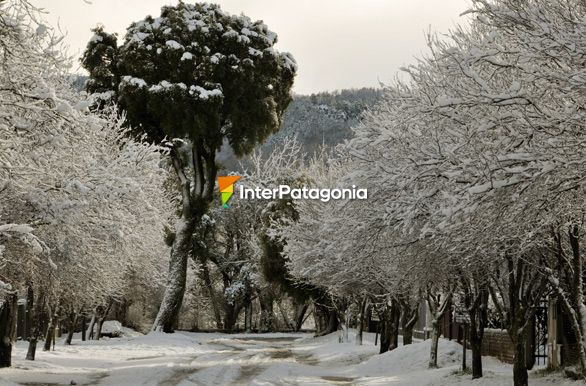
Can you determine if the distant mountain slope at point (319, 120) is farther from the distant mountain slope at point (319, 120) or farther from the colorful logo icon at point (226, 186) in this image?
the colorful logo icon at point (226, 186)

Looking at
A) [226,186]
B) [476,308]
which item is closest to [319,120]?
[226,186]

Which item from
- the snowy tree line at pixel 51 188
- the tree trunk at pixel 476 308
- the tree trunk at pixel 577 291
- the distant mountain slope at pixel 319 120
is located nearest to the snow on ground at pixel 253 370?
the tree trunk at pixel 476 308

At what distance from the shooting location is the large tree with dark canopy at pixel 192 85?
36.9 meters

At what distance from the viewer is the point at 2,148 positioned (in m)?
9.97

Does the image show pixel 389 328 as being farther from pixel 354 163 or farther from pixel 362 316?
pixel 354 163

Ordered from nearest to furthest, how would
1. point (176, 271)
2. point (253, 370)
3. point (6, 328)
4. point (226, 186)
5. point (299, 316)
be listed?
point (6, 328)
point (253, 370)
point (176, 271)
point (226, 186)
point (299, 316)

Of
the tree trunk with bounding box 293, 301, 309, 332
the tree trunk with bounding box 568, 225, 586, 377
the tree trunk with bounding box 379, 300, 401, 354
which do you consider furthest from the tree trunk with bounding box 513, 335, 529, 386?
the tree trunk with bounding box 293, 301, 309, 332

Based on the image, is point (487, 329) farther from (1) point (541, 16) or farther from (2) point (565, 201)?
(1) point (541, 16)

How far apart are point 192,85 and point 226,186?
1966cm

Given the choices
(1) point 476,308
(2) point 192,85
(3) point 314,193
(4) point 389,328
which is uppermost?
(2) point 192,85

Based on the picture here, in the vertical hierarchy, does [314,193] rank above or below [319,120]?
below

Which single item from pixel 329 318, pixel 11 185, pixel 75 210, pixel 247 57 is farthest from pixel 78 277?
pixel 329 318

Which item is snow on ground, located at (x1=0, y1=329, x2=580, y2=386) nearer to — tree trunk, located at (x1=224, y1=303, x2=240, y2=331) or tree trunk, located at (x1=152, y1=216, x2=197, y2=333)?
tree trunk, located at (x1=152, y1=216, x2=197, y2=333)

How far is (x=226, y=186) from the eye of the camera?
5628cm
